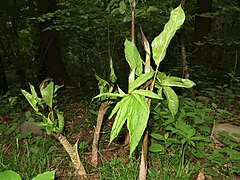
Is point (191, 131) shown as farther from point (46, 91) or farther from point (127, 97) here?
point (127, 97)

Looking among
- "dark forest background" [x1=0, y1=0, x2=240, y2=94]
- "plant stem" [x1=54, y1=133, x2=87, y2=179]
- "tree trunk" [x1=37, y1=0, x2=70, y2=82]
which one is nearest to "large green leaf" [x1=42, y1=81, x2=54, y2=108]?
"plant stem" [x1=54, y1=133, x2=87, y2=179]

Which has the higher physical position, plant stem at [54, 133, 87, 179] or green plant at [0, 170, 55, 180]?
green plant at [0, 170, 55, 180]

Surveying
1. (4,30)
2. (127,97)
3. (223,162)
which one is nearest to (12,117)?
(4,30)

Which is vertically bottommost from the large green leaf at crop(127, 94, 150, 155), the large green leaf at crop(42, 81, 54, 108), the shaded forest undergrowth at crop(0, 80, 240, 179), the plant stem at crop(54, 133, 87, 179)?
the shaded forest undergrowth at crop(0, 80, 240, 179)

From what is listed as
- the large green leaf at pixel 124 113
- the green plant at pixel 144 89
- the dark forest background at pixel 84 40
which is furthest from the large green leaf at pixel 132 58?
the dark forest background at pixel 84 40

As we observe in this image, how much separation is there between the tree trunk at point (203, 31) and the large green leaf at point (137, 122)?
17.4ft

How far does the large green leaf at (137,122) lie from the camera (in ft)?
3.33

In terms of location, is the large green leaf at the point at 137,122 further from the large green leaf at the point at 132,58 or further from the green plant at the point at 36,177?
the green plant at the point at 36,177

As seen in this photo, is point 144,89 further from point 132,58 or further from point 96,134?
point 96,134

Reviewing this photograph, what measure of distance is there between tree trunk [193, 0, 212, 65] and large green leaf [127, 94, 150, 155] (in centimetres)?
530

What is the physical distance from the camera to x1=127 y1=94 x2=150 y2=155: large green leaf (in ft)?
3.33

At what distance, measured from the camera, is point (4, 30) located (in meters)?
5.04

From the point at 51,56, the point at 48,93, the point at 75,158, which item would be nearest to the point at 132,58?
the point at 48,93

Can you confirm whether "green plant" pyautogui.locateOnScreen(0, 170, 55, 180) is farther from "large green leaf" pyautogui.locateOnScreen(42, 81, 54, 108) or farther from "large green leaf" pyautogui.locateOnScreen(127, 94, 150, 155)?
"large green leaf" pyautogui.locateOnScreen(42, 81, 54, 108)
